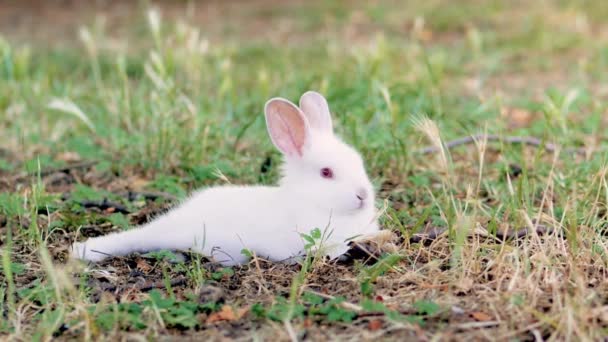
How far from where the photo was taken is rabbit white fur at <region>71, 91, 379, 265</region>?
3371 mm

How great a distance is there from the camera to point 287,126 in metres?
3.46

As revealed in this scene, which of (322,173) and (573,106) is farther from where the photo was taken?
(573,106)

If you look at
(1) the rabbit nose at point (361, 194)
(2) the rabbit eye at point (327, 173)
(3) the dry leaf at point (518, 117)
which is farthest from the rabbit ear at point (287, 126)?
(3) the dry leaf at point (518, 117)

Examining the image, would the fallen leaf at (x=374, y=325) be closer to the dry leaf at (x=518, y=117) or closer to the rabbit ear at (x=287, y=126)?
the rabbit ear at (x=287, y=126)

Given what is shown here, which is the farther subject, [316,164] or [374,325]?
[316,164]

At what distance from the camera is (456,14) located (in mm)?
9648

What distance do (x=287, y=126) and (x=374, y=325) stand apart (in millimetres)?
964

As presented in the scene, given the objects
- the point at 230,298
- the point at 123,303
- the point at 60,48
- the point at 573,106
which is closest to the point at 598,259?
the point at 230,298

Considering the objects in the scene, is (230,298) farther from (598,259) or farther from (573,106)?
(573,106)

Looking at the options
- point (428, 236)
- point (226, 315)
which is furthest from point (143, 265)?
point (428, 236)

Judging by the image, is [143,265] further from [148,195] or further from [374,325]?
[374,325]

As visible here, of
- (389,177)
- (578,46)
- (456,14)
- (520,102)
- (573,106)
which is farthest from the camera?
(456,14)

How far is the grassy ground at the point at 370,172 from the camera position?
2.85 meters

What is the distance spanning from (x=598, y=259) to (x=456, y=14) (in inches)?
266
